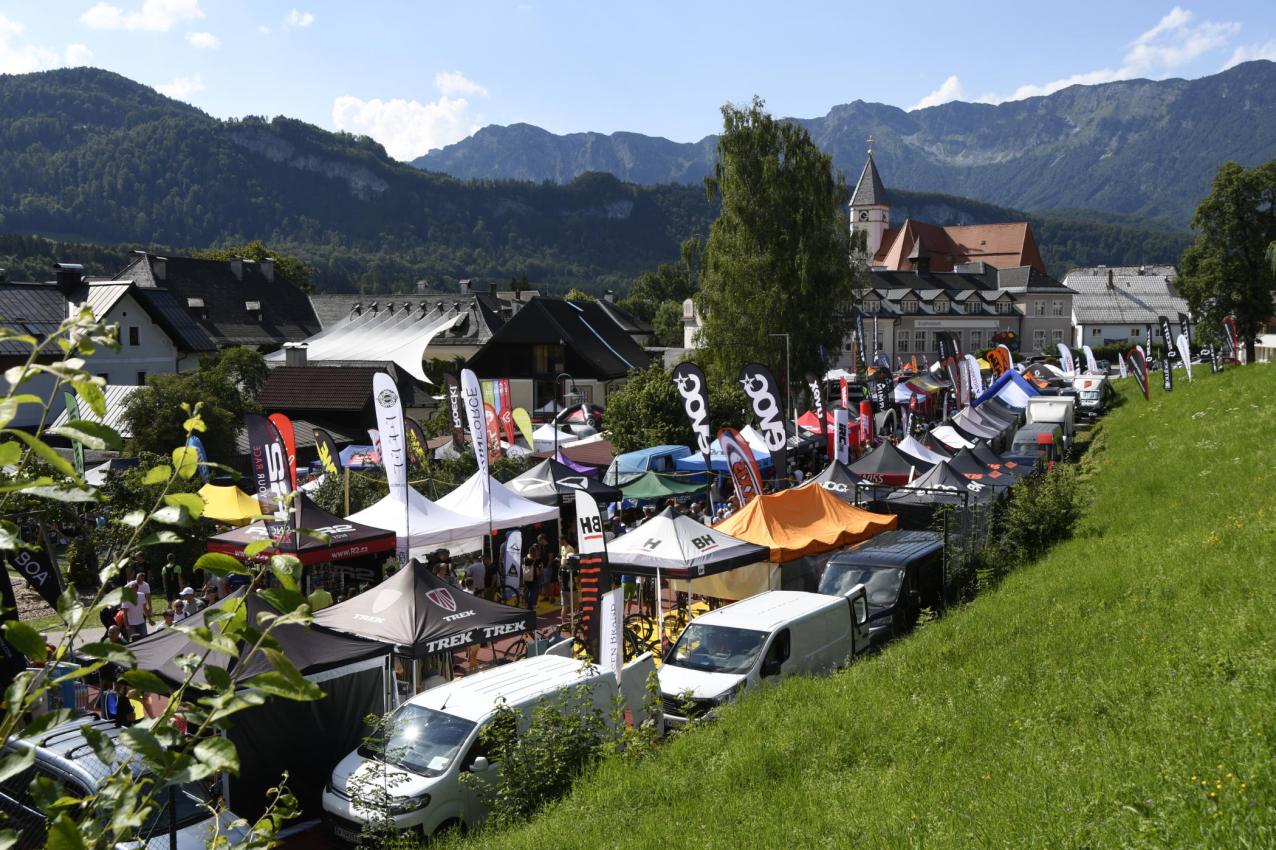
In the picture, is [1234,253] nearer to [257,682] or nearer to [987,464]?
[987,464]

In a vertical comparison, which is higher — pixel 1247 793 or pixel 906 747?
pixel 1247 793

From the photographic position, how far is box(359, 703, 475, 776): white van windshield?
917 centimetres

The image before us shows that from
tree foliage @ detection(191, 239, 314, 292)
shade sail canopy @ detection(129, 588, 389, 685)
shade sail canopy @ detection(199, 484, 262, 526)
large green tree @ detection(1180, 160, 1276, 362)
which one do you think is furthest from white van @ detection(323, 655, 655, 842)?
tree foliage @ detection(191, 239, 314, 292)

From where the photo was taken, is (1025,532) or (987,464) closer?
(1025,532)

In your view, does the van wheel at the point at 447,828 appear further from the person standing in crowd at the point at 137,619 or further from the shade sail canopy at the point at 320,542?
the person standing in crowd at the point at 137,619

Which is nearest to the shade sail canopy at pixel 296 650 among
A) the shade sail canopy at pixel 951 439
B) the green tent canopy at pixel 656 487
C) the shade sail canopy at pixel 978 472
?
the green tent canopy at pixel 656 487

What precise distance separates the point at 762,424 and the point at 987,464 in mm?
5838

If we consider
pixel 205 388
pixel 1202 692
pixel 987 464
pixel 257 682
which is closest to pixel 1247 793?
pixel 1202 692

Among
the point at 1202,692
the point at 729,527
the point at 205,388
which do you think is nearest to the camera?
the point at 1202,692

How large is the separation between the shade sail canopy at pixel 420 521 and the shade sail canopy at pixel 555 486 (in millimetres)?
3012

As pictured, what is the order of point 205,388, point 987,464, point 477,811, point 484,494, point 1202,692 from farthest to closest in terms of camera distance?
point 205,388, point 987,464, point 484,494, point 477,811, point 1202,692

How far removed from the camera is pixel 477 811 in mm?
9203

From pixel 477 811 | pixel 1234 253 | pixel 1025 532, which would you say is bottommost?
pixel 477 811

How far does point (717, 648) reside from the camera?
12047 mm
